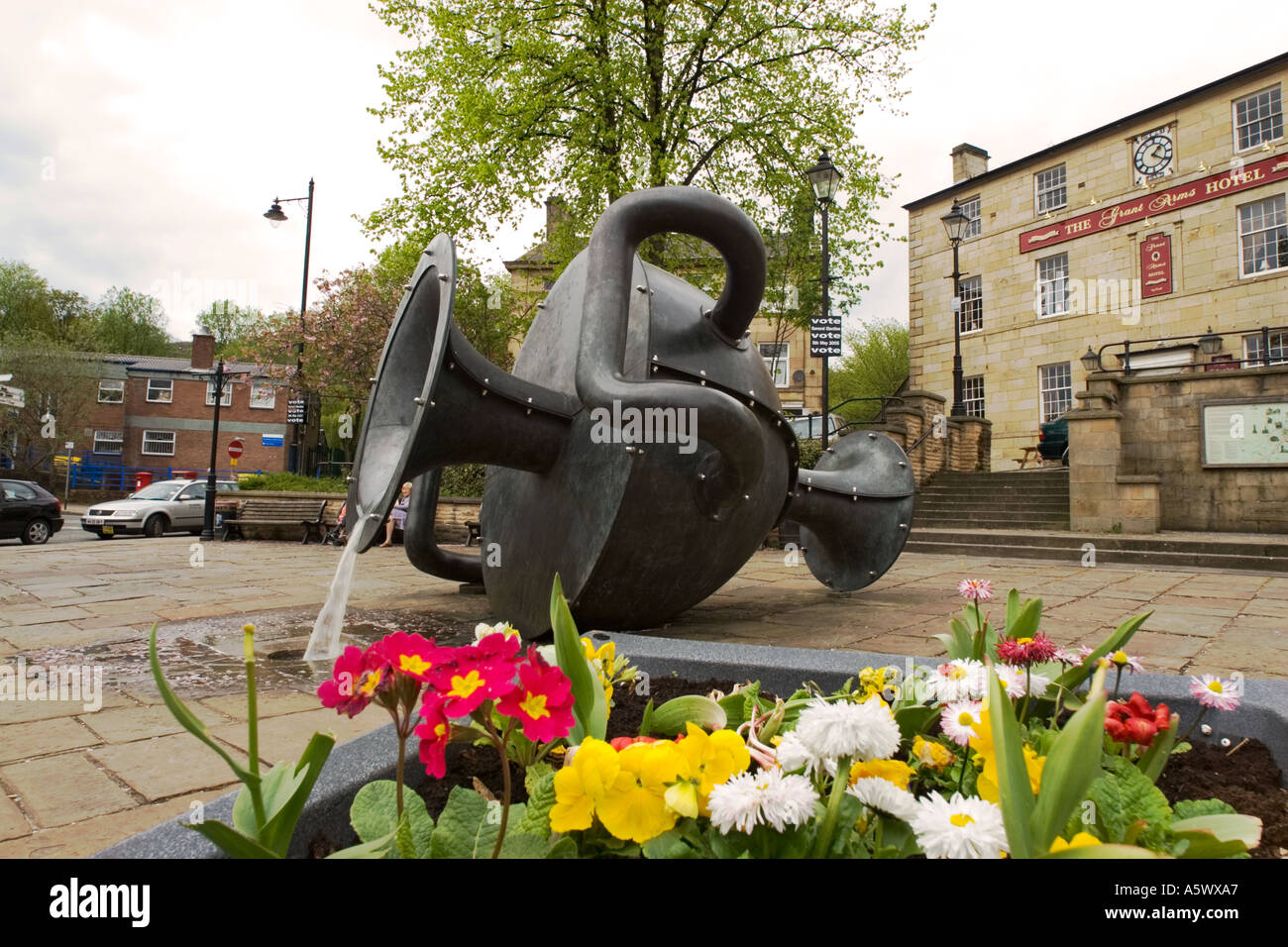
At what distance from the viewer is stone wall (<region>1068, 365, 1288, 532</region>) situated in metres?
13.1

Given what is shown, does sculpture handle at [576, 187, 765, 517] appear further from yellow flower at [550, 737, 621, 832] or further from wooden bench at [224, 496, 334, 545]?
wooden bench at [224, 496, 334, 545]

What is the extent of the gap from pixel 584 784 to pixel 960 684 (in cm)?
84

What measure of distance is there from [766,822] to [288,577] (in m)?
8.90

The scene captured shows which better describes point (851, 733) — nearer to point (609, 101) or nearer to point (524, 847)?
point (524, 847)

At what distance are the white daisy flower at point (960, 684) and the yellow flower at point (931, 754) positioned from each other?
0.11 metres

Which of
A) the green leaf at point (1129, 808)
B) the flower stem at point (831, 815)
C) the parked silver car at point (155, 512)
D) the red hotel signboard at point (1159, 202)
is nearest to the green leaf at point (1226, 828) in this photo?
the green leaf at point (1129, 808)

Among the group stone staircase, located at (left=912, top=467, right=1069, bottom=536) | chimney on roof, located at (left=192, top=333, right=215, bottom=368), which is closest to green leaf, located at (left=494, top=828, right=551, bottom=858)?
stone staircase, located at (left=912, top=467, right=1069, bottom=536)

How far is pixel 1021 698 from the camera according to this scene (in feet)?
5.62

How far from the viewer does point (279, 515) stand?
53.4ft

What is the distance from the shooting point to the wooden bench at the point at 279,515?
15908 mm

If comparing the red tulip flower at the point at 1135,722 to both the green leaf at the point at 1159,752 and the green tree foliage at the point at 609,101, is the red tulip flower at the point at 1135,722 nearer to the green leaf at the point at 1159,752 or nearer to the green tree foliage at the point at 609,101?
the green leaf at the point at 1159,752

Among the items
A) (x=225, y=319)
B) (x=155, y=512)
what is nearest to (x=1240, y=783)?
(x=155, y=512)

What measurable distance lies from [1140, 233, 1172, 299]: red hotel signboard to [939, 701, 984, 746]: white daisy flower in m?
26.6

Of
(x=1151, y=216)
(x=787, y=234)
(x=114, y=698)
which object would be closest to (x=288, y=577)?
(x=114, y=698)
